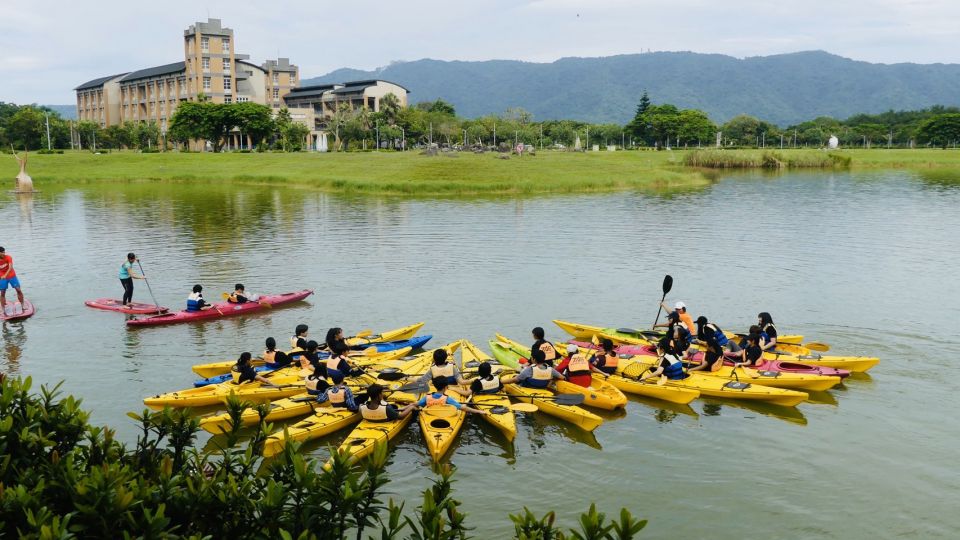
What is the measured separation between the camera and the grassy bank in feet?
199

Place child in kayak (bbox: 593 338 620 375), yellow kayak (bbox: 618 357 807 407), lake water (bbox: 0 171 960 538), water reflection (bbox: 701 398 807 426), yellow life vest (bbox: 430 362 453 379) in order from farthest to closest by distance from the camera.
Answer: child in kayak (bbox: 593 338 620 375) < yellow kayak (bbox: 618 357 807 407) < water reflection (bbox: 701 398 807 426) < yellow life vest (bbox: 430 362 453 379) < lake water (bbox: 0 171 960 538)

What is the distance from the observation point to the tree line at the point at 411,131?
101 m

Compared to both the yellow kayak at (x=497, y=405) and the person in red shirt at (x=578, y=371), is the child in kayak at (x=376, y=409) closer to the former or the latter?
the yellow kayak at (x=497, y=405)

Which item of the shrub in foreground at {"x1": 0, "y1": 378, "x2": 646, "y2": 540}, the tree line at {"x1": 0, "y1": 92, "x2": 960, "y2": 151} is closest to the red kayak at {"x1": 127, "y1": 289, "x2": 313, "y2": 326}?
the shrub in foreground at {"x1": 0, "y1": 378, "x2": 646, "y2": 540}

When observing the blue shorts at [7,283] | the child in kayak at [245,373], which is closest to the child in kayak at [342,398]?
the child in kayak at [245,373]

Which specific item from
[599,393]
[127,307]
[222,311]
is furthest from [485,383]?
[127,307]

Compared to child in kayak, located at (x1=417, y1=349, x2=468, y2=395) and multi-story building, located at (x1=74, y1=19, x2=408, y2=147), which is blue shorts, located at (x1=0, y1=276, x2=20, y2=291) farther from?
multi-story building, located at (x1=74, y1=19, x2=408, y2=147)

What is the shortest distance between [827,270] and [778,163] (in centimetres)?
6377

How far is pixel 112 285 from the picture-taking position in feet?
91.9

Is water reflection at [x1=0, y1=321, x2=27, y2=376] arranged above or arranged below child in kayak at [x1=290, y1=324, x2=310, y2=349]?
below

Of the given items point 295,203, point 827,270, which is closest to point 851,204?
point 827,270

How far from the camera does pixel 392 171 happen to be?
69.1m

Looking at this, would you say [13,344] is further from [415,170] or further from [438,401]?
[415,170]

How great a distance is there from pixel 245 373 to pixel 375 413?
11.7 feet
